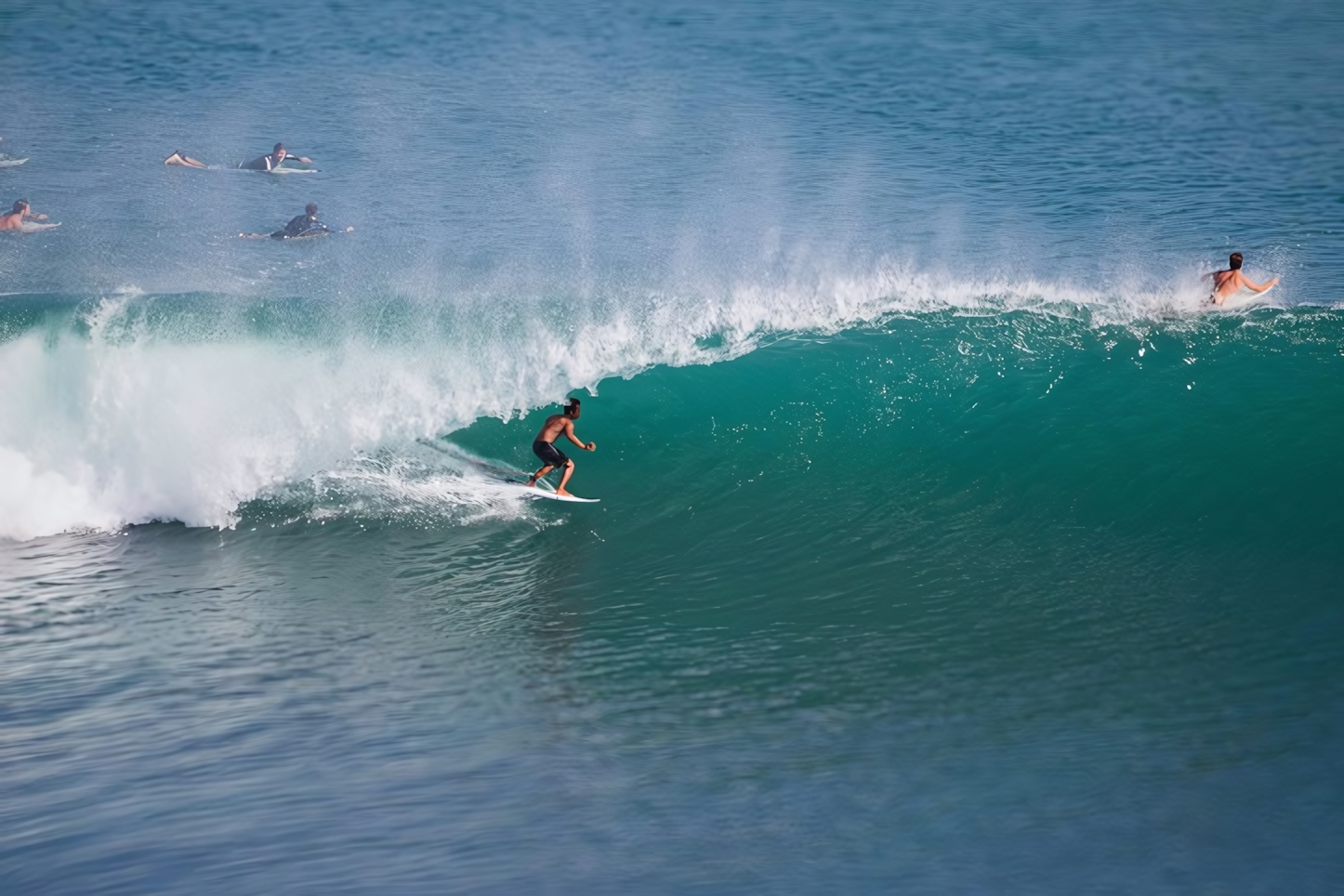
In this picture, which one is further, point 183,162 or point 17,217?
point 183,162

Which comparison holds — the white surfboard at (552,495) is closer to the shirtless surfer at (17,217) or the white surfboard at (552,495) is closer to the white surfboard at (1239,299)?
the white surfboard at (1239,299)

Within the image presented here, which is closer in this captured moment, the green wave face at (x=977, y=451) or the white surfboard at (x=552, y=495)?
the green wave face at (x=977, y=451)

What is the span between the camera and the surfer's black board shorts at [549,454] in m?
10.2

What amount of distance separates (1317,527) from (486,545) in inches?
243

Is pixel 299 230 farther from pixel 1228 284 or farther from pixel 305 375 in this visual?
pixel 1228 284

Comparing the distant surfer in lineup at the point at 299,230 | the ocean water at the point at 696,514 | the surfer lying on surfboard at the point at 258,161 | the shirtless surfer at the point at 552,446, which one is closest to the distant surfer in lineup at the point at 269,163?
the surfer lying on surfboard at the point at 258,161

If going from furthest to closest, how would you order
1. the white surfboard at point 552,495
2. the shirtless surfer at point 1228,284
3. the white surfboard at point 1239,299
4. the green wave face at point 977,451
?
the white surfboard at point 1239,299 → the shirtless surfer at point 1228,284 → the white surfboard at point 552,495 → the green wave face at point 977,451

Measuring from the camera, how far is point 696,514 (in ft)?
33.3

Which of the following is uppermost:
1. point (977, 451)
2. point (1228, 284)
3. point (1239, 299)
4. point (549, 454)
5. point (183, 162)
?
point (183, 162)

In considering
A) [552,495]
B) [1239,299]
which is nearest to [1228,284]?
[1239,299]

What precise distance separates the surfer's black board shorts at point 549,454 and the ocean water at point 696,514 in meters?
0.37

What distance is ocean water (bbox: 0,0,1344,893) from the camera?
18.2 feet

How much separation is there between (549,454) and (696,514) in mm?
1308

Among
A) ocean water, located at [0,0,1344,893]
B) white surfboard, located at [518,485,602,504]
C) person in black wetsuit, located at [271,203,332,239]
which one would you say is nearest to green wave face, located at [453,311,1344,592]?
ocean water, located at [0,0,1344,893]
